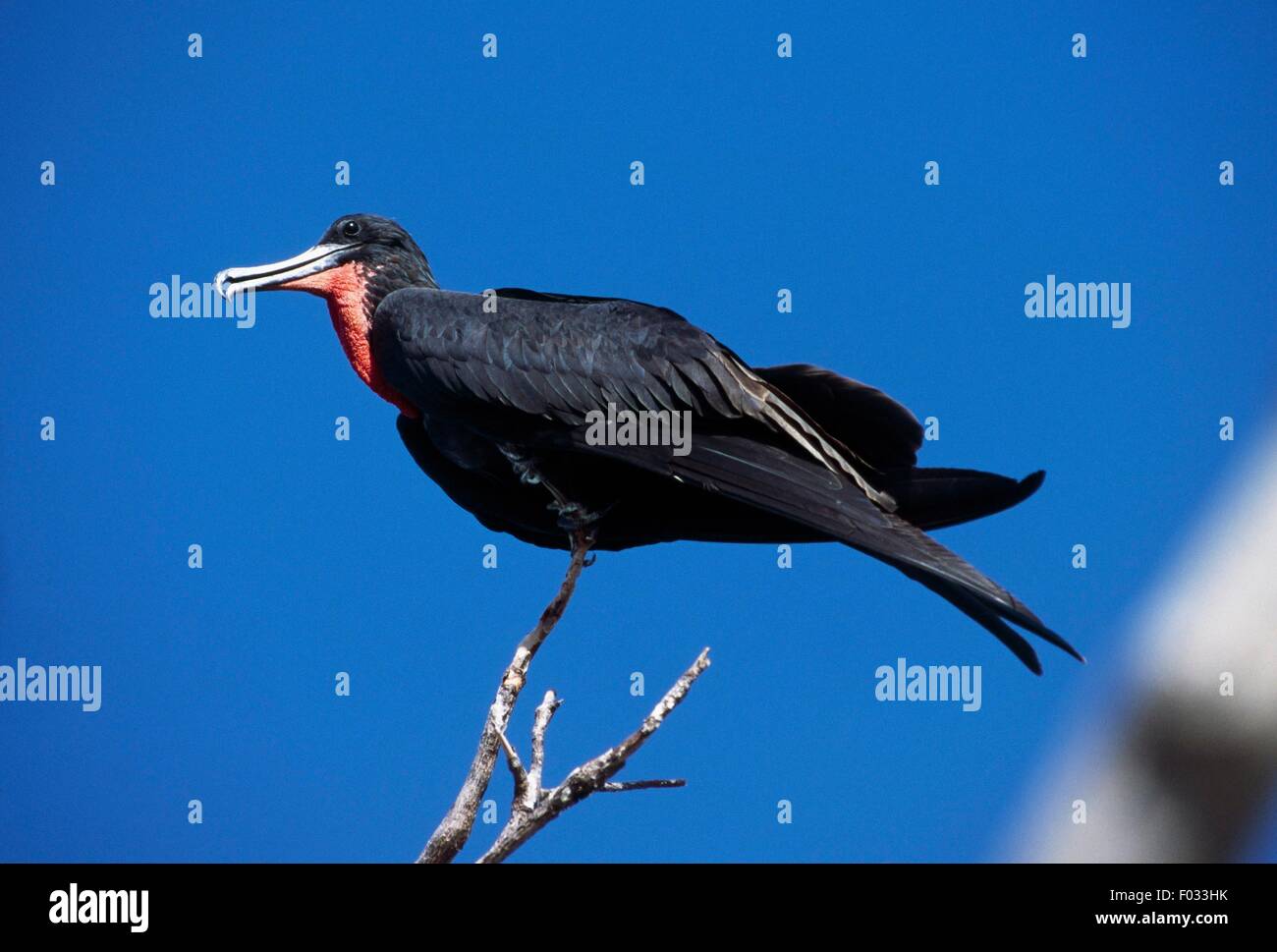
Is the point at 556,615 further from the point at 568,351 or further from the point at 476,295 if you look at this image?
the point at 476,295

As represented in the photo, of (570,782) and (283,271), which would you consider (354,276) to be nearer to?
(283,271)

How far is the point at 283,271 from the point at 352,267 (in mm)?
289

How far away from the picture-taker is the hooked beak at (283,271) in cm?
577

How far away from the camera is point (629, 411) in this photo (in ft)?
17.4

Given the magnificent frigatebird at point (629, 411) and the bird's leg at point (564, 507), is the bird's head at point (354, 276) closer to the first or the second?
the magnificent frigatebird at point (629, 411)

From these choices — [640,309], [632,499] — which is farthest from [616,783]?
[640,309]

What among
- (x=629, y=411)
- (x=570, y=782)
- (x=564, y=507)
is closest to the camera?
(x=570, y=782)

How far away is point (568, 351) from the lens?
17.8ft

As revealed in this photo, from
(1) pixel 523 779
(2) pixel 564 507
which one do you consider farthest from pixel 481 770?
(2) pixel 564 507

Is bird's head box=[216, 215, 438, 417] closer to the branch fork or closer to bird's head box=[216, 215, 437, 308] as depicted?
bird's head box=[216, 215, 437, 308]

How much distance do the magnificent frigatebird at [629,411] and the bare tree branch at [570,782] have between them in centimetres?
84

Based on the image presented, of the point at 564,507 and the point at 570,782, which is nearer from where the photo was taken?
the point at 570,782

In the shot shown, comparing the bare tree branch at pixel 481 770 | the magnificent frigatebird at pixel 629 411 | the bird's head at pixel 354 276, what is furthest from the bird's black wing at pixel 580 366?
the bare tree branch at pixel 481 770
